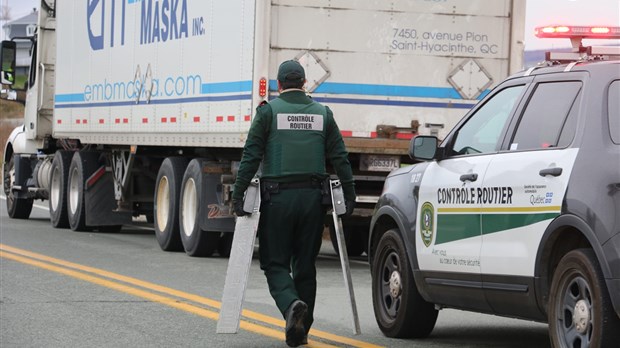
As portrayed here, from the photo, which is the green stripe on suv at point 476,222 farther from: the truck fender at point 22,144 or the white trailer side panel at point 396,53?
the truck fender at point 22,144

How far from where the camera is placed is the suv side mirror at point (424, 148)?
29.3ft

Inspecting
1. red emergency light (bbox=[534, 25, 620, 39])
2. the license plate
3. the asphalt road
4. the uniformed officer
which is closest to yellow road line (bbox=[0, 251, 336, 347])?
the asphalt road

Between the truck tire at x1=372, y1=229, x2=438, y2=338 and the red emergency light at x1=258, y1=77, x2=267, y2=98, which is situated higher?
the red emergency light at x1=258, y1=77, x2=267, y2=98

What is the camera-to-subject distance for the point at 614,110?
23.8 feet

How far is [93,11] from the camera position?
20703 mm

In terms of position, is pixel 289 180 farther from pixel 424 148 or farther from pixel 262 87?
pixel 262 87

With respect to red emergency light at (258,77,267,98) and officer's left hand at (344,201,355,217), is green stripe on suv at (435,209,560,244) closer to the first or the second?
officer's left hand at (344,201,355,217)

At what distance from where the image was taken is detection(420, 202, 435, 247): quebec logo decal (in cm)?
891

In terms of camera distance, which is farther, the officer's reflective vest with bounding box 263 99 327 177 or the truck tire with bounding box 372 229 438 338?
the truck tire with bounding box 372 229 438 338

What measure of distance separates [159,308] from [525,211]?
431 centimetres

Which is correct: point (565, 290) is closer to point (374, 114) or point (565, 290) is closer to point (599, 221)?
point (599, 221)

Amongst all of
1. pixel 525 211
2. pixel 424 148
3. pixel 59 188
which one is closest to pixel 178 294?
pixel 424 148

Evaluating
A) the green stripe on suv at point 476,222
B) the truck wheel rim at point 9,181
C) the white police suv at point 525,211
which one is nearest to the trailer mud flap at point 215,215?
the white police suv at point 525,211

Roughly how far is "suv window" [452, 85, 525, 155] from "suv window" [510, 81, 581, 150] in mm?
238
